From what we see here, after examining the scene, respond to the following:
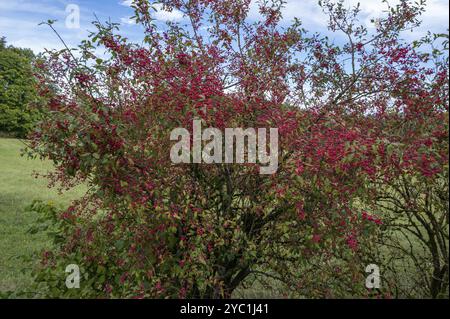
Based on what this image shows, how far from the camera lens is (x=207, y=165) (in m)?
3.32

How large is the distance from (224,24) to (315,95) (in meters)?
1.16

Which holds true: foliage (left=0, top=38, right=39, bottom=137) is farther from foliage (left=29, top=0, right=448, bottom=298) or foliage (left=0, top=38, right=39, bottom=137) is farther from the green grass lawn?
foliage (left=29, top=0, right=448, bottom=298)

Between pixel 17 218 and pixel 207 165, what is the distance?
24.7ft

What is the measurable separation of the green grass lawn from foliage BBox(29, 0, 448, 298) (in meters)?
0.89

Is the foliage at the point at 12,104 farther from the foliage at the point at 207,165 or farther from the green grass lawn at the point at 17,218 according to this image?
the foliage at the point at 207,165

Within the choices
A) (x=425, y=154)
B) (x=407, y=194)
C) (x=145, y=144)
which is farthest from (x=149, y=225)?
(x=407, y=194)

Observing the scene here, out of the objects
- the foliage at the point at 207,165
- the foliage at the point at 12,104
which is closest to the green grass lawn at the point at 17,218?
the foliage at the point at 207,165

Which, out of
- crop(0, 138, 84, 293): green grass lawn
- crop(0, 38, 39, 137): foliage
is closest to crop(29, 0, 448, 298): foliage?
crop(0, 138, 84, 293): green grass lawn

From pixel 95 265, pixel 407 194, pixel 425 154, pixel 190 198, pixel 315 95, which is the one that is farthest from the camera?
pixel 315 95

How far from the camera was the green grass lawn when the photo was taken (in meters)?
5.90

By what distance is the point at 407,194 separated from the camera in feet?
11.9

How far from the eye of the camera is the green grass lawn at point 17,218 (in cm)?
590

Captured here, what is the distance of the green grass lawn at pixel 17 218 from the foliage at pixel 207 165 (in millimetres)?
889

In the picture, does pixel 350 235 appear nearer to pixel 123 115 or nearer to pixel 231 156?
pixel 231 156
